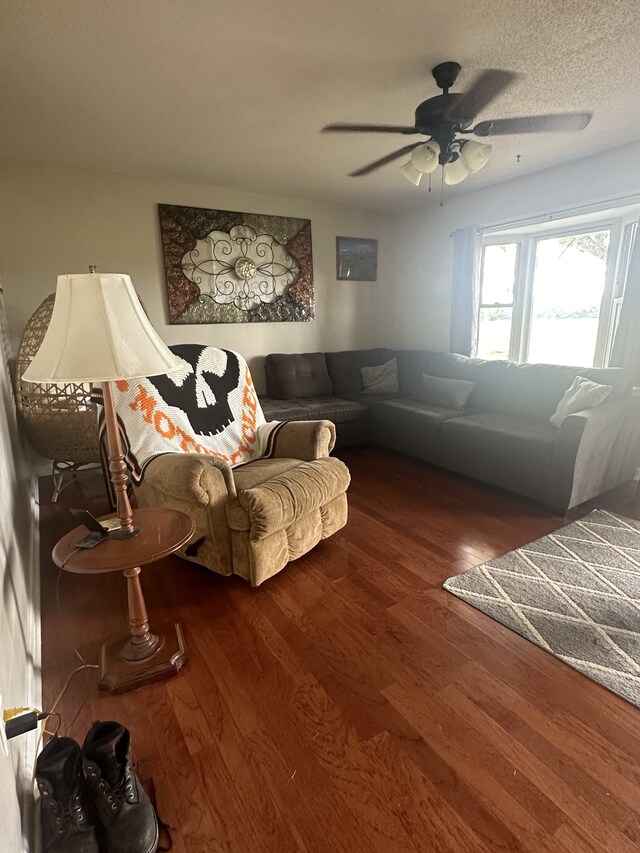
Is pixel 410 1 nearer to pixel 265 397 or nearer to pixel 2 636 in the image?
pixel 2 636

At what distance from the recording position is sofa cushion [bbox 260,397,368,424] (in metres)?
3.66

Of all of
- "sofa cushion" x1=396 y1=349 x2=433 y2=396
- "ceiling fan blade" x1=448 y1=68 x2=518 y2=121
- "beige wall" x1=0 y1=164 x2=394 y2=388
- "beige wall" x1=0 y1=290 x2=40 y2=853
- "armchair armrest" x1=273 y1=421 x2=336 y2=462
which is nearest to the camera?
"beige wall" x1=0 y1=290 x2=40 y2=853

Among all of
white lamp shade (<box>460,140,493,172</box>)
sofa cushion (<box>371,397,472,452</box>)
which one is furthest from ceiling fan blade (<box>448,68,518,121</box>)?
sofa cushion (<box>371,397,472,452</box>)

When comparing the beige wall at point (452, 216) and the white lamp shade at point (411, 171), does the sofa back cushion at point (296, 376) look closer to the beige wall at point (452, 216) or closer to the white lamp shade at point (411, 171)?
the beige wall at point (452, 216)

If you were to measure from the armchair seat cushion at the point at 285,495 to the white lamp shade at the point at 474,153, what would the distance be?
1618mm

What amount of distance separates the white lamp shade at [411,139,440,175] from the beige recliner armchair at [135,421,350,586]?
5.10ft

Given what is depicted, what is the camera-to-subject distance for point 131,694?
58.3 inches

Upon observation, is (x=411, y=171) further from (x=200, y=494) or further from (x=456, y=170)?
(x=200, y=494)

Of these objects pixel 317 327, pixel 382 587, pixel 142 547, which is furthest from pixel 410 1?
pixel 317 327

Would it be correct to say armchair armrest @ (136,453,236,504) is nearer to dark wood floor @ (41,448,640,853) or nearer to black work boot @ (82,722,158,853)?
dark wood floor @ (41,448,640,853)

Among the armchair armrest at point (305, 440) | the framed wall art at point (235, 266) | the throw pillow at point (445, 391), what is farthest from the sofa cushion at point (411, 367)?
the armchair armrest at point (305, 440)

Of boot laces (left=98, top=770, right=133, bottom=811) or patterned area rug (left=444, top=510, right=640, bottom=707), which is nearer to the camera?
boot laces (left=98, top=770, right=133, bottom=811)

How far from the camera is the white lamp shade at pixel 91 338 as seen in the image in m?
1.17

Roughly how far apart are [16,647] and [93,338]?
3.17ft
